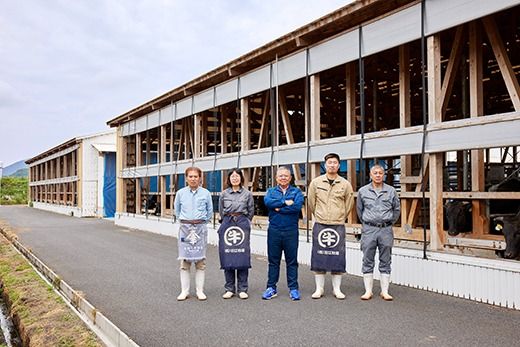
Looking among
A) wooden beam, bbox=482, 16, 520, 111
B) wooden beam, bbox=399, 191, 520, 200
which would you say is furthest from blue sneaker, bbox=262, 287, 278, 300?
wooden beam, bbox=482, 16, 520, 111

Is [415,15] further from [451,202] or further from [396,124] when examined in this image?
[396,124]

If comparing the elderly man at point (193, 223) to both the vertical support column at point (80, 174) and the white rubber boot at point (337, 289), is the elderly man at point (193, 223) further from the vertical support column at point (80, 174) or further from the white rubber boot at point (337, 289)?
the vertical support column at point (80, 174)

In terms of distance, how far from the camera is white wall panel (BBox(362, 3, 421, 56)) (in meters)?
7.02

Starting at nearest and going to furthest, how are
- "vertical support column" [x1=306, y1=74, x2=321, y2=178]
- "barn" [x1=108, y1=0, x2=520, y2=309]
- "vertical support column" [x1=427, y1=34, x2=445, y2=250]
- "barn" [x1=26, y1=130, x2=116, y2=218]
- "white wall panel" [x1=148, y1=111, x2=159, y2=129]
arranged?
"barn" [x1=108, y1=0, x2=520, y2=309] → "vertical support column" [x1=427, y1=34, x2=445, y2=250] → "vertical support column" [x1=306, y1=74, x2=321, y2=178] → "white wall panel" [x1=148, y1=111, x2=159, y2=129] → "barn" [x1=26, y1=130, x2=116, y2=218]

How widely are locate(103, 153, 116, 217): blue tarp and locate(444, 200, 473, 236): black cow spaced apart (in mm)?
21595

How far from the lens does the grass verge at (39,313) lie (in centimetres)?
479

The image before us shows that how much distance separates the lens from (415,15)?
7.00 metres

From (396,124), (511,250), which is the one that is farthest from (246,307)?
(396,124)

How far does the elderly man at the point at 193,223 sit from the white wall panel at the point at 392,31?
11.0ft

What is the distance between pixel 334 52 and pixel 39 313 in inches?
228

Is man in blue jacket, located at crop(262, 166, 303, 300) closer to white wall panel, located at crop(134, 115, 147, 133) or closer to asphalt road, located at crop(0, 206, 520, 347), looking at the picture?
asphalt road, located at crop(0, 206, 520, 347)

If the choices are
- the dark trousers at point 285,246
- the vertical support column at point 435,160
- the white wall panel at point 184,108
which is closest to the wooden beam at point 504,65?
the vertical support column at point 435,160

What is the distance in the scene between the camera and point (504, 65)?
6496mm

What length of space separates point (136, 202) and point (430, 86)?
14.0m
